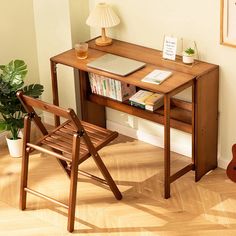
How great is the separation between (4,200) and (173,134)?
4.19 feet

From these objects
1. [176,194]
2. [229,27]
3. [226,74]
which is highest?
[229,27]

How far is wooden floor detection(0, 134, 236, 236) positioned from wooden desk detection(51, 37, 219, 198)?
0.44ft

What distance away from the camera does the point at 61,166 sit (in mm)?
4621

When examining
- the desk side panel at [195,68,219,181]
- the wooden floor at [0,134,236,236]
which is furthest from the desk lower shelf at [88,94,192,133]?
the wooden floor at [0,134,236,236]

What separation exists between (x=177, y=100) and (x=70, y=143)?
0.88 m

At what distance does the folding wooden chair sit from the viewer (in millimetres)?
4000

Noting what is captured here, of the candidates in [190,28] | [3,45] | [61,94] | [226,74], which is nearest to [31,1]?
[3,45]

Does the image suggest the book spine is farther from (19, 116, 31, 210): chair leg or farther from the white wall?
(19, 116, 31, 210): chair leg

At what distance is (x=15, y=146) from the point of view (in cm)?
500

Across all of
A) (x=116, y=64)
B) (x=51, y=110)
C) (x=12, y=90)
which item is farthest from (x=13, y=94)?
(x=51, y=110)

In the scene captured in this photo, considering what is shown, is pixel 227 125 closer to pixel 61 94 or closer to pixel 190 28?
pixel 190 28

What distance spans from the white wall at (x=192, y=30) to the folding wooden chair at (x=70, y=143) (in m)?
0.80

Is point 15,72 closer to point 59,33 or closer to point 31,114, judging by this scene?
point 59,33

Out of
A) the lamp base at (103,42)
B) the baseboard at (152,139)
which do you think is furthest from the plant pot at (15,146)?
the lamp base at (103,42)
